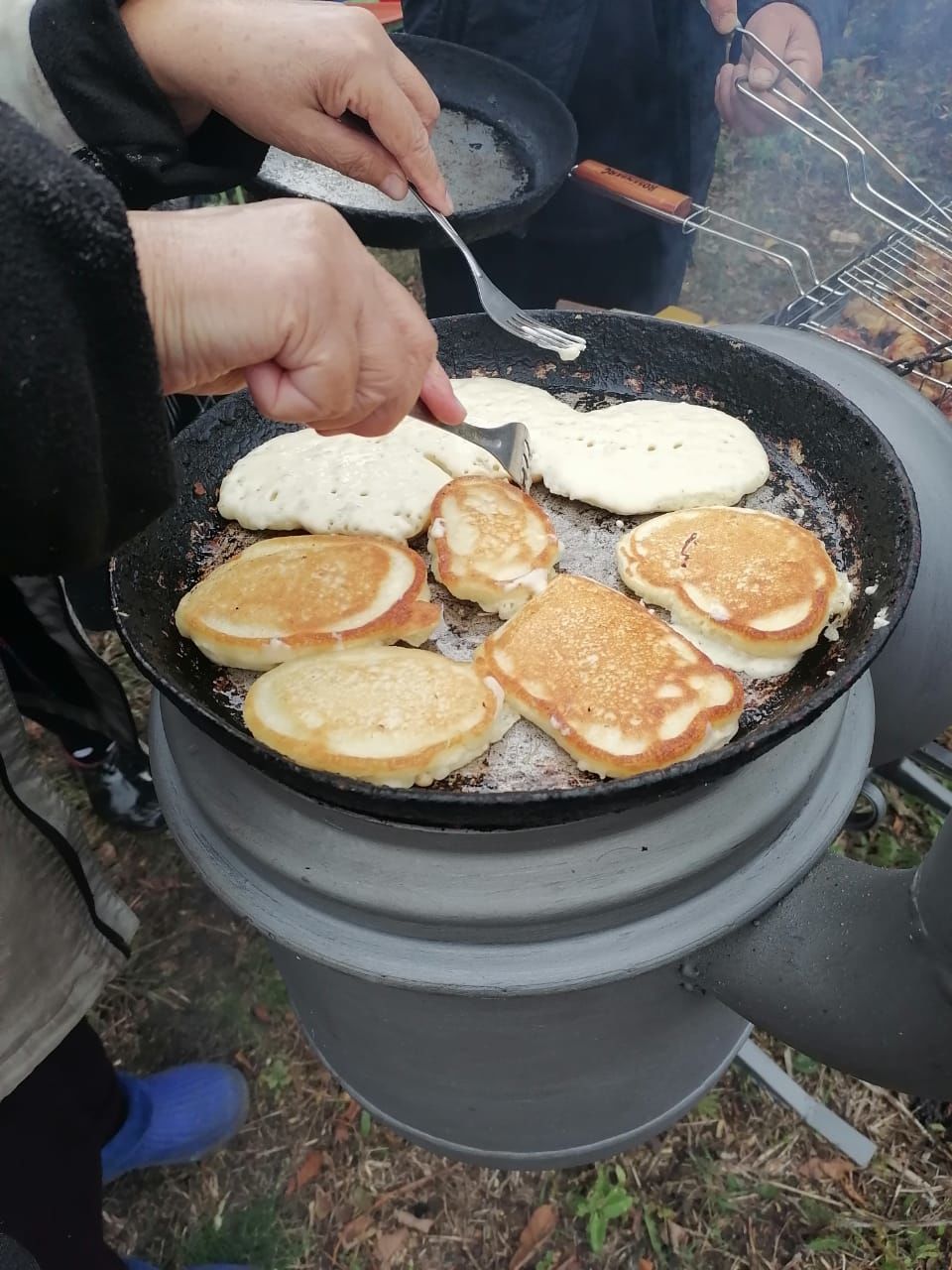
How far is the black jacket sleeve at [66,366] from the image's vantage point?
780mm

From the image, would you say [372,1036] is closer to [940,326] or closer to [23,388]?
[23,388]

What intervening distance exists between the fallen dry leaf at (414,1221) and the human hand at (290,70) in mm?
2435

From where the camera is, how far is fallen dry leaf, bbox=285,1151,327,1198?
93.7 inches

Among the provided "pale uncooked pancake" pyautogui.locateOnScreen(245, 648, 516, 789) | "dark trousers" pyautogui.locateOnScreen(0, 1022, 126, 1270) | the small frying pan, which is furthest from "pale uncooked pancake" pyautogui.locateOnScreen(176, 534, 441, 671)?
the small frying pan

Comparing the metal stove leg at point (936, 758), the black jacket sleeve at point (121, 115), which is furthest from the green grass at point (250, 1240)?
the black jacket sleeve at point (121, 115)

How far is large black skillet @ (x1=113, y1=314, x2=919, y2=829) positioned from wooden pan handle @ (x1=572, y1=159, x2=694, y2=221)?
0.83 m

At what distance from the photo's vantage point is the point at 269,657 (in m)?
1.52

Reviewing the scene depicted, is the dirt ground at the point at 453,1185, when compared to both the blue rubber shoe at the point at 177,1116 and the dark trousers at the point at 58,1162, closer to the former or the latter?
the blue rubber shoe at the point at 177,1116

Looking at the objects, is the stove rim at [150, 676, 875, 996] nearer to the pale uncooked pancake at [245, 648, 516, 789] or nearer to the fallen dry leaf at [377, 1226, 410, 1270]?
the pale uncooked pancake at [245, 648, 516, 789]

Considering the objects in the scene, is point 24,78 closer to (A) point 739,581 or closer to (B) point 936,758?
(A) point 739,581

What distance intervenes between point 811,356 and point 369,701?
53.5 inches

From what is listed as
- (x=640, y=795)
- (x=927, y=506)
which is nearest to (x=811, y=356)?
(x=927, y=506)

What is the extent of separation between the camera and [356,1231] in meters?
2.29

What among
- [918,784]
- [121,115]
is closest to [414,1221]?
[918,784]
